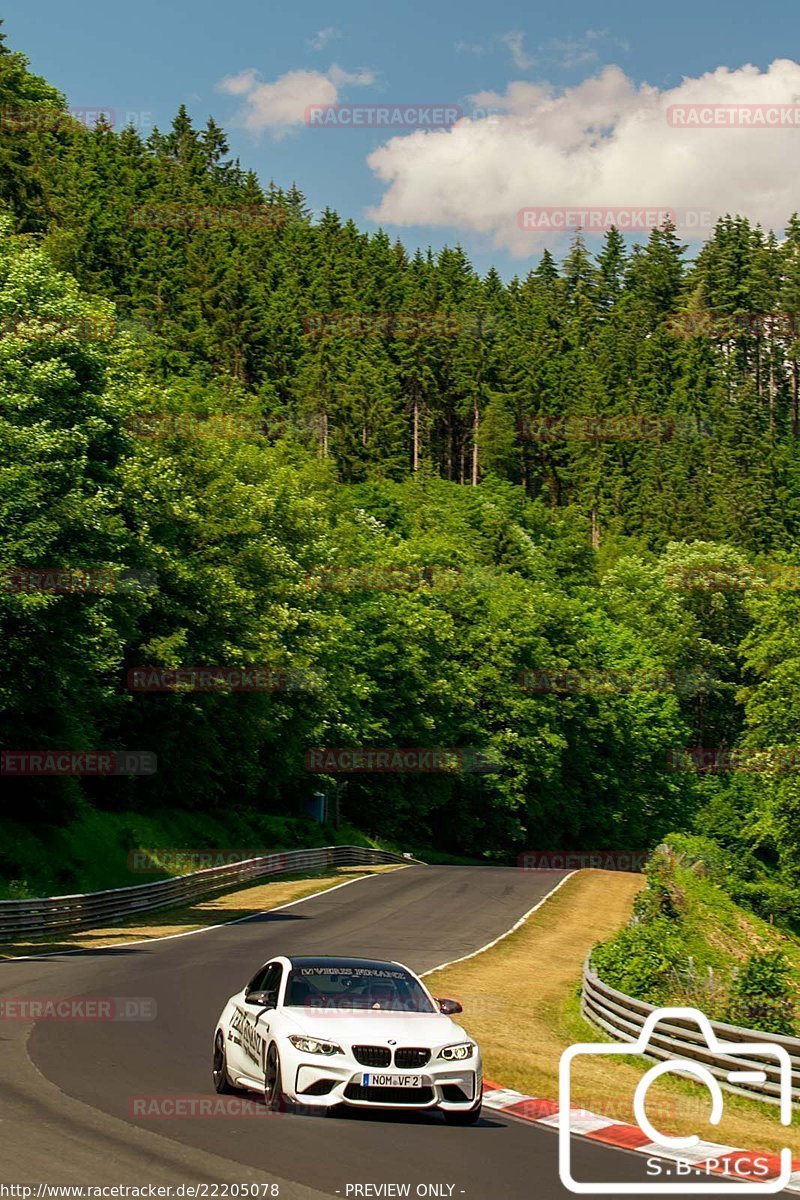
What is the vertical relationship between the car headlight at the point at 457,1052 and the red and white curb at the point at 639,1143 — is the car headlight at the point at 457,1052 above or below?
above

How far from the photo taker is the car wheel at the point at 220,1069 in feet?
45.6

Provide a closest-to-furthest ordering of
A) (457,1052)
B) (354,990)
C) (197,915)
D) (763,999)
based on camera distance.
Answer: (457,1052) → (354,990) → (763,999) → (197,915)

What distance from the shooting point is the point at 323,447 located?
131 meters

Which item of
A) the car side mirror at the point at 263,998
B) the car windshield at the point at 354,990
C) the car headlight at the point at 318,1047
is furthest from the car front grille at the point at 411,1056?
the car side mirror at the point at 263,998

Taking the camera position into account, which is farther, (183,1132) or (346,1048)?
(346,1048)

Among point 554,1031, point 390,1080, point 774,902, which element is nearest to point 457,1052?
point 390,1080

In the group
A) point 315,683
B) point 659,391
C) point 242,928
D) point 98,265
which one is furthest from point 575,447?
point 242,928

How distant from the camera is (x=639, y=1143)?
12.7m

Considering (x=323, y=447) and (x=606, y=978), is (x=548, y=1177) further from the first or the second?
(x=323, y=447)

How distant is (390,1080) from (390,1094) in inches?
5.0

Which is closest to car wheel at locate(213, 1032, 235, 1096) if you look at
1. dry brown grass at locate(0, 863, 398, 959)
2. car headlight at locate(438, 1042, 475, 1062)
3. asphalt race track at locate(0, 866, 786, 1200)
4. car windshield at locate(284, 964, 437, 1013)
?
asphalt race track at locate(0, 866, 786, 1200)

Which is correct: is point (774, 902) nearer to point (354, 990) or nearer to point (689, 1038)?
point (689, 1038)

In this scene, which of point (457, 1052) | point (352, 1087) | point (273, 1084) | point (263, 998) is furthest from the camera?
point (263, 998)

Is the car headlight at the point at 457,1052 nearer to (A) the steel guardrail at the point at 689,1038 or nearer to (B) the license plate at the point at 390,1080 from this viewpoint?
(B) the license plate at the point at 390,1080
